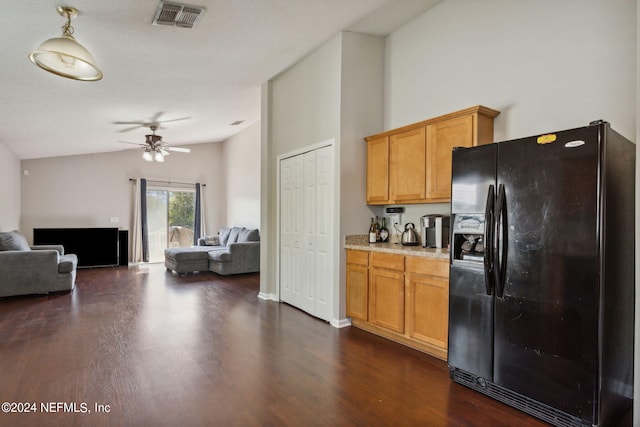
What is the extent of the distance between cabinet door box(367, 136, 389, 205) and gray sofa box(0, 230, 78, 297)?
4815 millimetres

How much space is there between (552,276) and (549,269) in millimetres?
42

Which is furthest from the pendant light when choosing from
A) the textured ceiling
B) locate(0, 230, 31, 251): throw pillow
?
locate(0, 230, 31, 251): throw pillow

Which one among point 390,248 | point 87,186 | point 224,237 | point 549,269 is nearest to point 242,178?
point 224,237

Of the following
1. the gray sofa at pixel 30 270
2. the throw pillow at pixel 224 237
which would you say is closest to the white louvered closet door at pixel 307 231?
the gray sofa at pixel 30 270

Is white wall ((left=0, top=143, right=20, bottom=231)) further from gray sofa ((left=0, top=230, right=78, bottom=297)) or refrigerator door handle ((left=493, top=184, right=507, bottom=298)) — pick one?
refrigerator door handle ((left=493, top=184, right=507, bottom=298))

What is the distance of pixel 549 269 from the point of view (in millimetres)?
2141

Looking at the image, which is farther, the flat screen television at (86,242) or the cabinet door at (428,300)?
the flat screen television at (86,242)

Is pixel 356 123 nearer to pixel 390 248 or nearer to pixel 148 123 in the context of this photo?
pixel 390 248

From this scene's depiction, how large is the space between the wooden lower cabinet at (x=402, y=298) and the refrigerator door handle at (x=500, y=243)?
586 millimetres

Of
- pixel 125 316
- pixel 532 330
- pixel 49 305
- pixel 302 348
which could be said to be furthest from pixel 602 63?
pixel 49 305

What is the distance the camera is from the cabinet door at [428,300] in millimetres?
2949

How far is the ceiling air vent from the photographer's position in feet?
9.75

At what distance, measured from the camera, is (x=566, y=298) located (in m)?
2.07

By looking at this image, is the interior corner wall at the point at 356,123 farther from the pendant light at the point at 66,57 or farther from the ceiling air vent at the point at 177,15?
the pendant light at the point at 66,57
